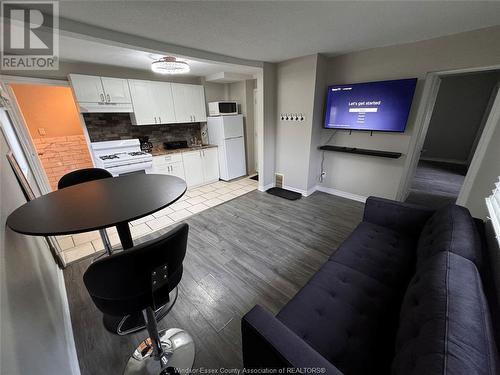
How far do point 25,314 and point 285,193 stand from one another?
3.58 m

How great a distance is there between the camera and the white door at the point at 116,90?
324cm

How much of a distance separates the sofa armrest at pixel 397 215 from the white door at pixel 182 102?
3861 millimetres

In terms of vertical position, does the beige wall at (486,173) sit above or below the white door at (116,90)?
below

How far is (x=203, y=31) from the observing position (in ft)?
6.73

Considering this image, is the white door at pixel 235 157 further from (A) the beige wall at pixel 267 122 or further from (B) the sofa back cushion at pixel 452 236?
(B) the sofa back cushion at pixel 452 236

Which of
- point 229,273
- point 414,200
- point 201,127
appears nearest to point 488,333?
point 229,273

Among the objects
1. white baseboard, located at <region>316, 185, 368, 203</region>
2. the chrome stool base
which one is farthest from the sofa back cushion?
white baseboard, located at <region>316, 185, 368, 203</region>

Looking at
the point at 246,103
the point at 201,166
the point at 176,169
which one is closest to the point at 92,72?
the point at 176,169

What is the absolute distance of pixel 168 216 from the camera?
10.9 ft

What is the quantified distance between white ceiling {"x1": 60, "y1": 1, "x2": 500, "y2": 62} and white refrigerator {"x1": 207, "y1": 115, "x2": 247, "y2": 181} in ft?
6.45

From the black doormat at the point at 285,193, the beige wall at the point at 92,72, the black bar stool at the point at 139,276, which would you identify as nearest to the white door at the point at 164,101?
the beige wall at the point at 92,72

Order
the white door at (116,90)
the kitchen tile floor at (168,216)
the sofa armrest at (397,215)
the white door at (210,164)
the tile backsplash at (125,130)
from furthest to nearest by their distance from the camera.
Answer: the white door at (210,164)
the tile backsplash at (125,130)
the white door at (116,90)
the kitchen tile floor at (168,216)
the sofa armrest at (397,215)

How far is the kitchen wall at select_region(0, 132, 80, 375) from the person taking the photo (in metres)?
0.77

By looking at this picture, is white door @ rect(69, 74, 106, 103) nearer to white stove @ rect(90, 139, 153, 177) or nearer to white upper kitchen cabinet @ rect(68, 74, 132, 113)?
white upper kitchen cabinet @ rect(68, 74, 132, 113)
